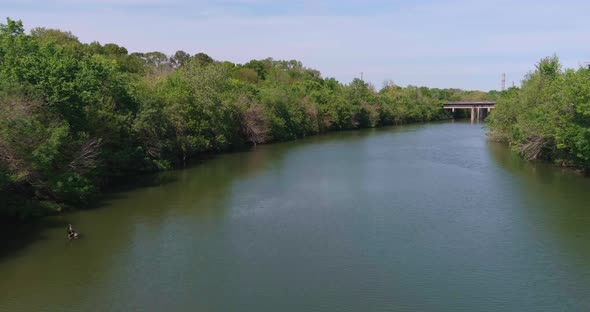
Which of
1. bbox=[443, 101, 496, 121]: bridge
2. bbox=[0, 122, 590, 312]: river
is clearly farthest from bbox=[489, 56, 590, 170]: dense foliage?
bbox=[443, 101, 496, 121]: bridge

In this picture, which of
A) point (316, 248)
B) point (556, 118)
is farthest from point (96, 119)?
point (556, 118)

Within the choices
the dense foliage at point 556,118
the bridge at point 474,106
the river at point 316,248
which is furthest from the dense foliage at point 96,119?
the bridge at point 474,106

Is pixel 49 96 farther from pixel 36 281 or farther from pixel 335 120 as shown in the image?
pixel 335 120

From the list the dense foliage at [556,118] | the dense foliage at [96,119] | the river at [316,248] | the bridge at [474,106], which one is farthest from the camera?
the bridge at [474,106]

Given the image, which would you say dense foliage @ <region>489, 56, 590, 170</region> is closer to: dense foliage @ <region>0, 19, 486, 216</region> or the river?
the river

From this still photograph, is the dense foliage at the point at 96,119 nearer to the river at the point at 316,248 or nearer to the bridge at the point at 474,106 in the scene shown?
the river at the point at 316,248

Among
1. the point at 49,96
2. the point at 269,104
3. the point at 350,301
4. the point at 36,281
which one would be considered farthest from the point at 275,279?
the point at 269,104

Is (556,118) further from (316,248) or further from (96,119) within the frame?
(96,119)
